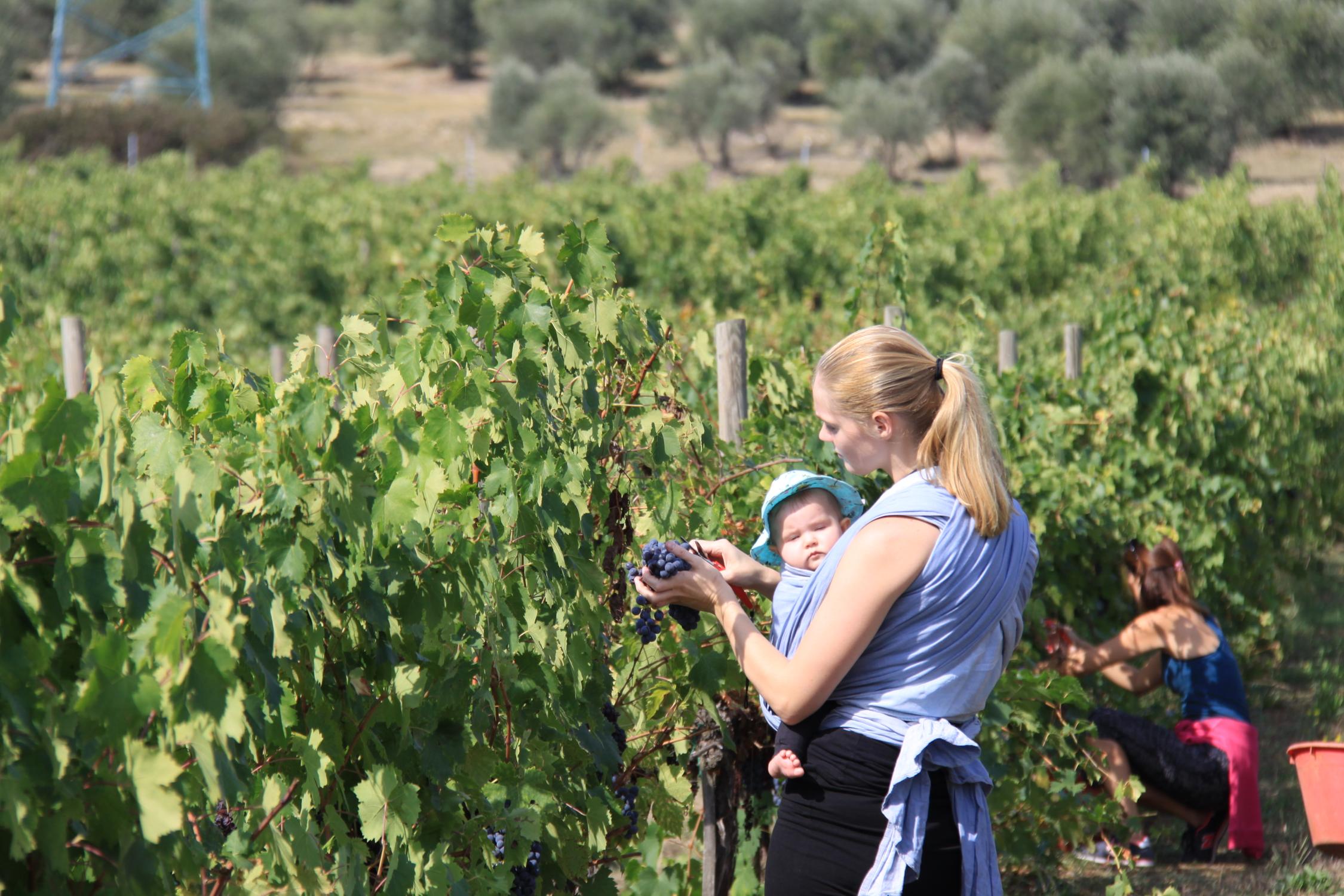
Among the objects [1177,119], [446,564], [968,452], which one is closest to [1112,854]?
[968,452]

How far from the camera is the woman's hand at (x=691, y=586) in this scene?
6.99ft

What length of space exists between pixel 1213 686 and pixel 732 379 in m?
2.03

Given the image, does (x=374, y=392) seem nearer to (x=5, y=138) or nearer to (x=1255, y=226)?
(x=1255, y=226)

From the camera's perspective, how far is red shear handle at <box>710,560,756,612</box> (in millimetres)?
→ 2383

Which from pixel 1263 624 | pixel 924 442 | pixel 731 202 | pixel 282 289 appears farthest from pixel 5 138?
pixel 924 442

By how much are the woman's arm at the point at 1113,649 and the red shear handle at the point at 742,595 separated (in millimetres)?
2010

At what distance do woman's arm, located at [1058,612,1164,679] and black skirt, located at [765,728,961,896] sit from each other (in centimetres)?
252

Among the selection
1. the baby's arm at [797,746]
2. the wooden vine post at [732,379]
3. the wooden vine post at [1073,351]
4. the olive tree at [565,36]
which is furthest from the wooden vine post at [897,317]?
the olive tree at [565,36]

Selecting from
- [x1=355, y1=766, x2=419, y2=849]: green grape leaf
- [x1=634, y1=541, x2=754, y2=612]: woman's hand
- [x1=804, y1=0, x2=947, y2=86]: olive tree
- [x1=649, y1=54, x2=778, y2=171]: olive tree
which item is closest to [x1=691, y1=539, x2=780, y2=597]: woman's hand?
[x1=634, y1=541, x2=754, y2=612]: woman's hand

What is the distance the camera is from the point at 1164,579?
456cm

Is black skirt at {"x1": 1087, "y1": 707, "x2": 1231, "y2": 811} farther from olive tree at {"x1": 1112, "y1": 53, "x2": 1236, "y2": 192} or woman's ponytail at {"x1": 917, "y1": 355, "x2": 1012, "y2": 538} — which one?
olive tree at {"x1": 1112, "y1": 53, "x2": 1236, "y2": 192}

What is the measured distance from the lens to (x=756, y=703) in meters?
2.99

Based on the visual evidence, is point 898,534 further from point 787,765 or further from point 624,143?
point 624,143

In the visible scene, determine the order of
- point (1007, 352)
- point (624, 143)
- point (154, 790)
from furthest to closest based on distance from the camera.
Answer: point (624, 143)
point (1007, 352)
point (154, 790)
